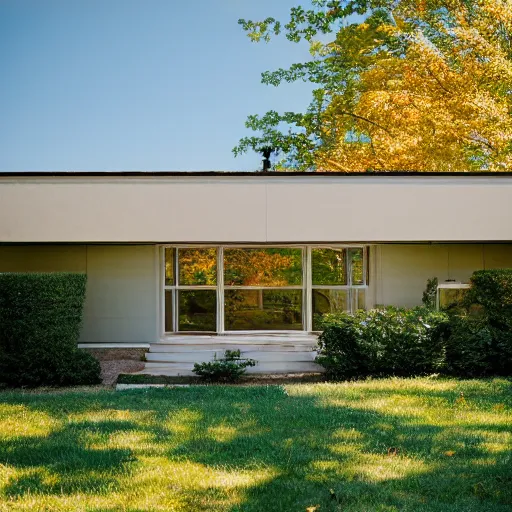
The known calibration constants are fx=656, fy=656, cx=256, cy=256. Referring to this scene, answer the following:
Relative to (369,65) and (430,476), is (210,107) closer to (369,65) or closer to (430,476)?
(369,65)

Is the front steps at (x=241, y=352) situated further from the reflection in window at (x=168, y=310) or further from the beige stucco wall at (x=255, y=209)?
the beige stucco wall at (x=255, y=209)

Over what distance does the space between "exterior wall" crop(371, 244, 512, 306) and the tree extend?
643 cm

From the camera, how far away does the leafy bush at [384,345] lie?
1154 centimetres

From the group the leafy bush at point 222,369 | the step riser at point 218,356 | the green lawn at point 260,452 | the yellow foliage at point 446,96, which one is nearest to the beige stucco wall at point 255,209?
the step riser at point 218,356

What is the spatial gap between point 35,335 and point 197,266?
439 cm

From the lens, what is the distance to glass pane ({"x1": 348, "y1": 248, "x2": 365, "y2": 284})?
48.9ft

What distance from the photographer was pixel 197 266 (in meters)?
15.0

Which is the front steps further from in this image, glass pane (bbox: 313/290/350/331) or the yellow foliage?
the yellow foliage

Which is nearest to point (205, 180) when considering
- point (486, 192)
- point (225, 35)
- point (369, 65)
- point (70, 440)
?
point (486, 192)

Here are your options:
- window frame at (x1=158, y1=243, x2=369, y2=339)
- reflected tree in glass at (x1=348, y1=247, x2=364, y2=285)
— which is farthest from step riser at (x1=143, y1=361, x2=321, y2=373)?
reflected tree in glass at (x1=348, y1=247, x2=364, y2=285)

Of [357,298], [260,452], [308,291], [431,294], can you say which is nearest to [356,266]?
[357,298]

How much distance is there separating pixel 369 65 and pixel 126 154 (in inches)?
573

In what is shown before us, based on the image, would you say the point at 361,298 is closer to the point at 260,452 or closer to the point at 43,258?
the point at 43,258

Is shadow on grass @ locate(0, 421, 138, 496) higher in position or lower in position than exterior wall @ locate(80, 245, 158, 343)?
lower
